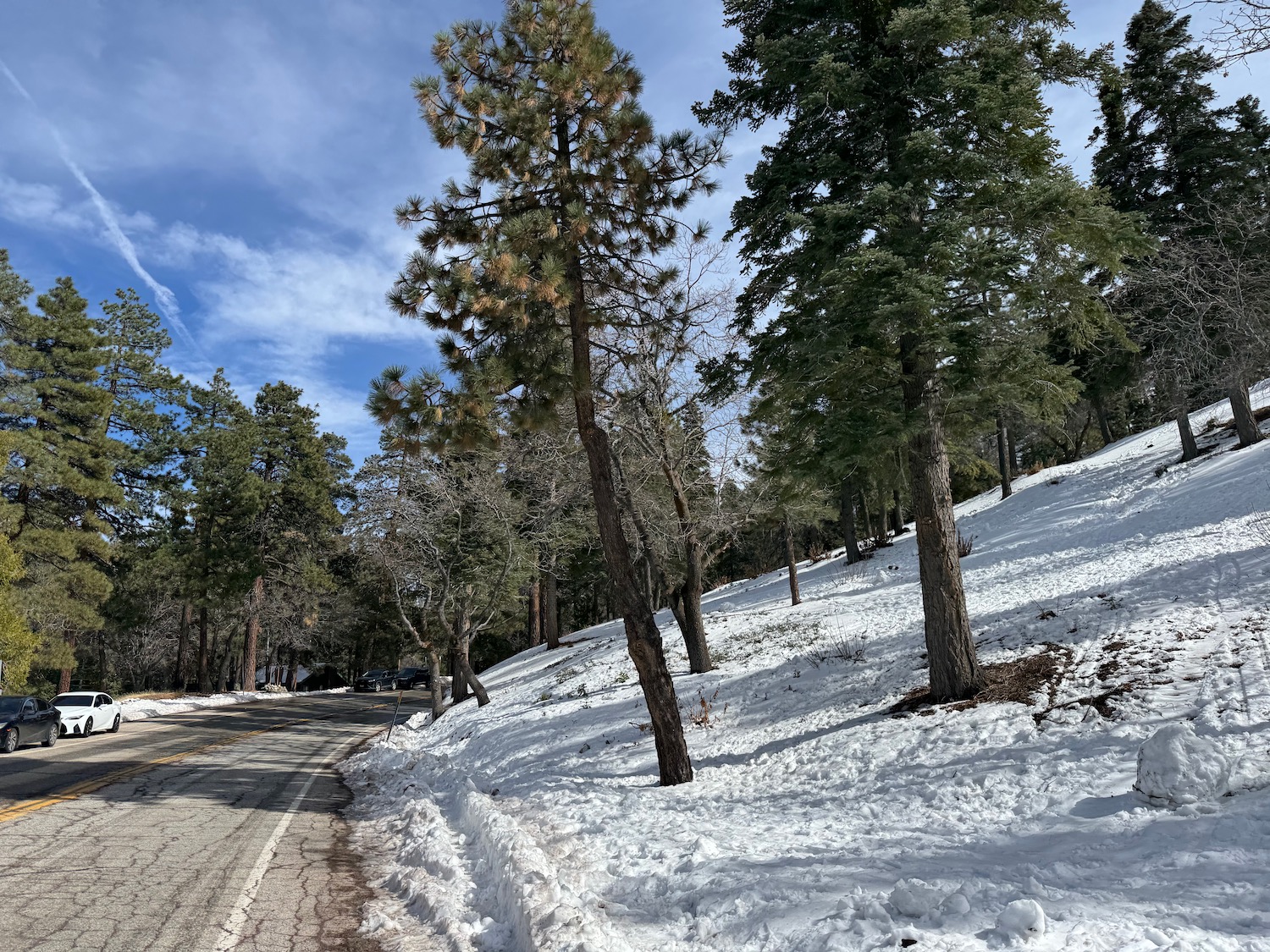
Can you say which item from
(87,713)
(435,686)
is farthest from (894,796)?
(87,713)

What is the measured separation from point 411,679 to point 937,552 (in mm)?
47618

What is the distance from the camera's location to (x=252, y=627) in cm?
3738

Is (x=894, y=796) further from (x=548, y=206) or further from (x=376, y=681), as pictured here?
(x=376, y=681)

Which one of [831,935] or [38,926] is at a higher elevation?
[38,926]

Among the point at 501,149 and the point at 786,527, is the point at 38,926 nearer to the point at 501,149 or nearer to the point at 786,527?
the point at 501,149

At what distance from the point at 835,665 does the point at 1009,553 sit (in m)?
9.02

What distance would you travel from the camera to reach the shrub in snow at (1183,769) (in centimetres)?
487

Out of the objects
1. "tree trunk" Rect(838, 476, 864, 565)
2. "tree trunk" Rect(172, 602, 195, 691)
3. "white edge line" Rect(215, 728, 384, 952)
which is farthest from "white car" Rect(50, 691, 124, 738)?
"tree trunk" Rect(838, 476, 864, 565)

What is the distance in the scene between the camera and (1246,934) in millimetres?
3355

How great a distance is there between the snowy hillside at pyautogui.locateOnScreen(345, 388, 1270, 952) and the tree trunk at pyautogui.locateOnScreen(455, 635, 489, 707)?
4622 millimetres

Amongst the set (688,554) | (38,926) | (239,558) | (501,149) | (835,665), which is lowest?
(835,665)

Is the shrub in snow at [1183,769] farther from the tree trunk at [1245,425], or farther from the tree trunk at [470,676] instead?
the tree trunk at [1245,425]

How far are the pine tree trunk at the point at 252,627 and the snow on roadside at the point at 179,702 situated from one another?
113cm

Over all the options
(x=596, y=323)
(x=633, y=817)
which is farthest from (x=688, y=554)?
(x=633, y=817)
